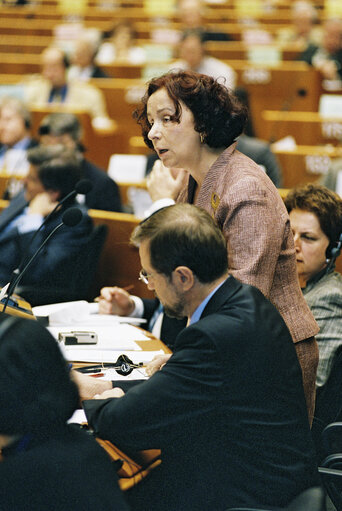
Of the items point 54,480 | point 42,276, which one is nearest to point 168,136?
point 54,480

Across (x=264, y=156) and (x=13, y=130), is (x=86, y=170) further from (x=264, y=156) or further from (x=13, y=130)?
(x=13, y=130)

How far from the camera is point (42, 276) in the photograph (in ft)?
11.2

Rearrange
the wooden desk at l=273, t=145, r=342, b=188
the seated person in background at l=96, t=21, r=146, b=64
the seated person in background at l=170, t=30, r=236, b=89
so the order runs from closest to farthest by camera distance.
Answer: the wooden desk at l=273, t=145, r=342, b=188, the seated person in background at l=170, t=30, r=236, b=89, the seated person in background at l=96, t=21, r=146, b=64

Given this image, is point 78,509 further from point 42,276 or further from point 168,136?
point 42,276

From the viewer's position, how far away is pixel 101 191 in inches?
169

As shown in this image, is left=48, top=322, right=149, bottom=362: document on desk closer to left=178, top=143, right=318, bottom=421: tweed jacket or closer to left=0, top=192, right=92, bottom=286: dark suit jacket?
left=178, top=143, right=318, bottom=421: tweed jacket

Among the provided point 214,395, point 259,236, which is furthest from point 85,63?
point 214,395

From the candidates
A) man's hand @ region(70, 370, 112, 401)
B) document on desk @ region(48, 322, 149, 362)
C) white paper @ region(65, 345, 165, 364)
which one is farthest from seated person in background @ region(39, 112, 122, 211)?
man's hand @ region(70, 370, 112, 401)

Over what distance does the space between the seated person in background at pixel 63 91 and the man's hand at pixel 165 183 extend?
161 inches

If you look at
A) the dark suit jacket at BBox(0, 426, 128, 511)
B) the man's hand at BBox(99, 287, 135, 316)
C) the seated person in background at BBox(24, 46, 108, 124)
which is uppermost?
the seated person in background at BBox(24, 46, 108, 124)

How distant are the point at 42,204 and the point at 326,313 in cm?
166

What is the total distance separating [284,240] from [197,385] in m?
0.61

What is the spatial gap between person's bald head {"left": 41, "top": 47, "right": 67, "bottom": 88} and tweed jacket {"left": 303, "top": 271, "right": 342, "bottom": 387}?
15.5ft

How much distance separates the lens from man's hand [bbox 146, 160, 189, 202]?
268cm
